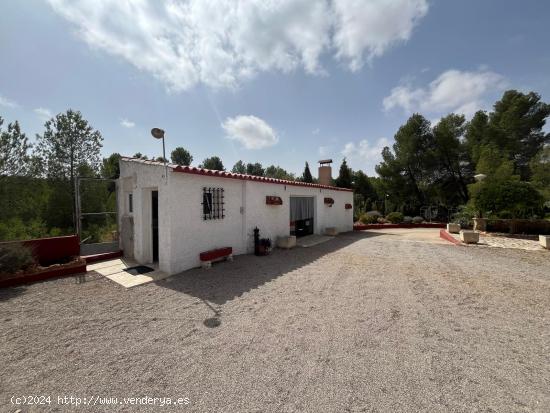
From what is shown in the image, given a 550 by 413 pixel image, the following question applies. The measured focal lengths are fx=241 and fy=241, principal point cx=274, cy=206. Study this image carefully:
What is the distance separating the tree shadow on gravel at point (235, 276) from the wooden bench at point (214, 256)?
0.18 metres

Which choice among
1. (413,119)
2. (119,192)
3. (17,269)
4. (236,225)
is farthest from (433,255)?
(413,119)

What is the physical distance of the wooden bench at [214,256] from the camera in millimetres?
6766

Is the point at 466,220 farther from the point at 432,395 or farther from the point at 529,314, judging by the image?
the point at 432,395

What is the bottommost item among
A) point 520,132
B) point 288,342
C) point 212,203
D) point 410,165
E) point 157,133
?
point 288,342

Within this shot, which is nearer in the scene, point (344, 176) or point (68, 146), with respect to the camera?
point (68, 146)

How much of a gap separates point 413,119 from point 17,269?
2698 centimetres

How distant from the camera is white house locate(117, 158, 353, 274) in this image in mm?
6328

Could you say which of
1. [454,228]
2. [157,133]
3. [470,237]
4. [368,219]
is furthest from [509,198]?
[157,133]

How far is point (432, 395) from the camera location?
2350 millimetres

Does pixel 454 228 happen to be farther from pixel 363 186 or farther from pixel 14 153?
pixel 14 153

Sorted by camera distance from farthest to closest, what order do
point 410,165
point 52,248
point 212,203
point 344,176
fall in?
point 344,176 < point 410,165 < point 212,203 < point 52,248

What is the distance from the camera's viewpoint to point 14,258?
5602mm

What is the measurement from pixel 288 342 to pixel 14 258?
21.9 ft

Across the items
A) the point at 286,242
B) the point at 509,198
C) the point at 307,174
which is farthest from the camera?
the point at 307,174
